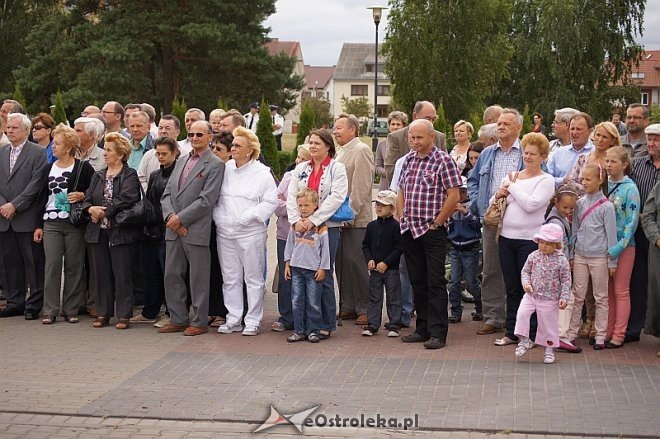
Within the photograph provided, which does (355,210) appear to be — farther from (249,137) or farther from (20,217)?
(20,217)

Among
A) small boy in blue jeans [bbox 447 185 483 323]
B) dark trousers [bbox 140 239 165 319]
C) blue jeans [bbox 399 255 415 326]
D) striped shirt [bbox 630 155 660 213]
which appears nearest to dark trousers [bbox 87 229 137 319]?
dark trousers [bbox 140 239 165 319]

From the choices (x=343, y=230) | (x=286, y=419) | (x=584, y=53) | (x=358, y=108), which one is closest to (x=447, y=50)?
(x=584, y=53)

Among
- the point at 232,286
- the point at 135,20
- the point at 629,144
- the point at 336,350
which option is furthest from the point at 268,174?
the point at 135,20

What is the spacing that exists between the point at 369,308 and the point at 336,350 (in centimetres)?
84

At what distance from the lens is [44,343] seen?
29.8ft

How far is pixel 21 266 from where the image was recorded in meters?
10.4

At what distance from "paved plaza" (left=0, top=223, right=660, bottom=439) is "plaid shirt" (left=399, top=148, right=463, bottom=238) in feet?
3.94

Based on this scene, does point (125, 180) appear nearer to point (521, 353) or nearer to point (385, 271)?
point (385, 271)

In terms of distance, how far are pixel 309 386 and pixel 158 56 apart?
30.8 metres

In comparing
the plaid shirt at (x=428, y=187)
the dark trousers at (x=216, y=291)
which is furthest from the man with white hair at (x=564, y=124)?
the dark trousers at (x=216, y=291)

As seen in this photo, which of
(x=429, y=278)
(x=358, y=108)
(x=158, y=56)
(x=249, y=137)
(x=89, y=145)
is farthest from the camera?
(x=358, y=108)

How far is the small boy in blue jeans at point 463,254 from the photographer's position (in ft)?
32.2

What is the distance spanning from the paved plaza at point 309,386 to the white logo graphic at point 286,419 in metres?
0.06

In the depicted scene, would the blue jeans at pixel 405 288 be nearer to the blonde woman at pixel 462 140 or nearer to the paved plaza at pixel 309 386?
the paved plaza at pixel 309 386
